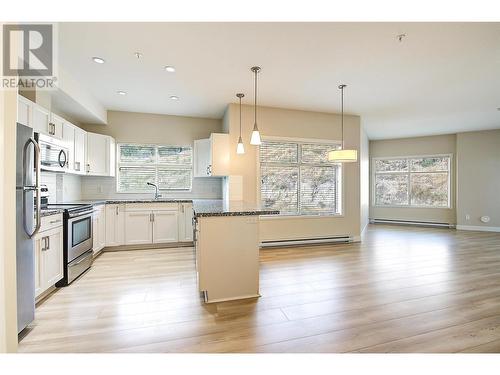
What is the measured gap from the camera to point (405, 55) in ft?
8.82

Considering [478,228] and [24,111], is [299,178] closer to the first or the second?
[24,111]

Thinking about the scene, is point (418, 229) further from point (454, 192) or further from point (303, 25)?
point (303, 25)

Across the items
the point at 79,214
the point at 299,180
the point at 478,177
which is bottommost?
the point at 79,214

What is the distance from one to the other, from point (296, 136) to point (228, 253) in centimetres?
301

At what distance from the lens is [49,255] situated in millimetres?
2494

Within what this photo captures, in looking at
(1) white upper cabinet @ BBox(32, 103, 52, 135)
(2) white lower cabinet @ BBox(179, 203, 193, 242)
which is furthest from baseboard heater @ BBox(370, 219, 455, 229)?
(1) white upper cabinet @ BBox(32, 103, 52, 135)

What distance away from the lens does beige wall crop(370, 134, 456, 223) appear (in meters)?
6.96

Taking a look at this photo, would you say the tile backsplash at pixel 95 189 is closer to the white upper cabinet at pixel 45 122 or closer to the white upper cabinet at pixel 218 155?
the white upper cabinet at pixel 45 122

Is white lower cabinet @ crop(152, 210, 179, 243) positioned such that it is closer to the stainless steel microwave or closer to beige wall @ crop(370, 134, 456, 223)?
the stainless steel microwave

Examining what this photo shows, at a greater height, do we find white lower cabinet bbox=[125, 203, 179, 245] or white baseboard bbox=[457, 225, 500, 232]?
white lower cabinet bbox=[125, 203, 179, 245]

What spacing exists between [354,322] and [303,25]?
8.83ft

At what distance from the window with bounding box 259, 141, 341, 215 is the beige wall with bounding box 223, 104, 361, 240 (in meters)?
0.19

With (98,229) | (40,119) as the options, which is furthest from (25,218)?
(98,229)
